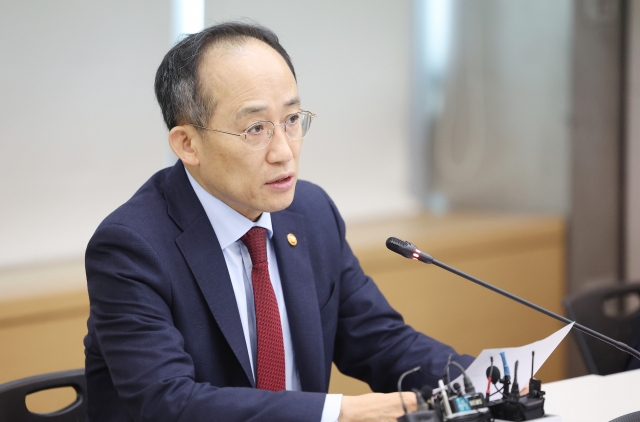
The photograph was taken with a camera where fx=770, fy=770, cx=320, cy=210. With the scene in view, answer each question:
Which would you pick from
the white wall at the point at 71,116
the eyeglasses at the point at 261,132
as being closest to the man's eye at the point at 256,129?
the eyeglasses at the point at 261,132

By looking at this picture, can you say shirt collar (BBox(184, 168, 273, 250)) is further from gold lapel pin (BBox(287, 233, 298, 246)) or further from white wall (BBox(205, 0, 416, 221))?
white wall (BBox(205, 0, 416, 221))

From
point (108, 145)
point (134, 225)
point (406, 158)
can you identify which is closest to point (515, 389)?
point (134, 225)

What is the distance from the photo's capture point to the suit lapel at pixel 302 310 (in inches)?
73.2

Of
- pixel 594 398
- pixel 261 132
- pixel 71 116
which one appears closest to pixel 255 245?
pixel 261 132

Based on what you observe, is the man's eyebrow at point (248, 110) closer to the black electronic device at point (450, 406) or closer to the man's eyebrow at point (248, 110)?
the man's eyebrow at point (248, 110)

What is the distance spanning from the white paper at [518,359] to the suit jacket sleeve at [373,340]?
37cm

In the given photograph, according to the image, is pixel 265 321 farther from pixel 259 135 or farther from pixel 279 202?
pixel 259 135

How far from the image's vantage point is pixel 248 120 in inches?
67.2

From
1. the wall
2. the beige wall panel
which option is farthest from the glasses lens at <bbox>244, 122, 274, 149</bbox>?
the wall

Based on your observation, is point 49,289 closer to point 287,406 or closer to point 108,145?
point 108,145

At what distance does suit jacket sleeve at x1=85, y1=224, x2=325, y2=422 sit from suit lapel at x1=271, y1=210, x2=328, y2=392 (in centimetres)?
32

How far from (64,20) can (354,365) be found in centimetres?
162

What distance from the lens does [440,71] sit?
3.84 m

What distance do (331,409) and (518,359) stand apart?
38 centimetres
